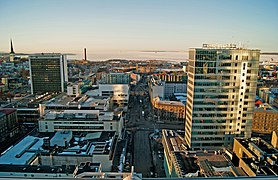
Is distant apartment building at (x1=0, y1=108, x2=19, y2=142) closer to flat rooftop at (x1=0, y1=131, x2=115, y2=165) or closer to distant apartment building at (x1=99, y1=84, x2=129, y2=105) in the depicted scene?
flat rooftop at (x1=0, y1=131, x2=115, y2=165)

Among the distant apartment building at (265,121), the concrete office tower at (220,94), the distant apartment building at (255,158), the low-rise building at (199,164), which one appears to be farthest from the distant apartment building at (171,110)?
the low-rise building at (199,164)

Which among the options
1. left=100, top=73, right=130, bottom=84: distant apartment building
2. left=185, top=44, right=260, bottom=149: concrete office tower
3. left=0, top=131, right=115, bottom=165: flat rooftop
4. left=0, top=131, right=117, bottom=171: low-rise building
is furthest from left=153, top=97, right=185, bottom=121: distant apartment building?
left=100, top=73, right=130, bottom=84: distant apartment building

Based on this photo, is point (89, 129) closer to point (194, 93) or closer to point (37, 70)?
point (194, 93)

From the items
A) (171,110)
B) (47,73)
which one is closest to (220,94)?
(171,110)

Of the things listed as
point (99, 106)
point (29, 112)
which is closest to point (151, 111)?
point (99, 106)

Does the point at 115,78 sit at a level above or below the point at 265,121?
above

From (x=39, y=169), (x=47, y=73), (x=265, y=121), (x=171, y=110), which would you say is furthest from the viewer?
(x=47, y=73)

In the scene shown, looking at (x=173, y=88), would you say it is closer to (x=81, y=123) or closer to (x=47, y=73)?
(x=47, y=73)
